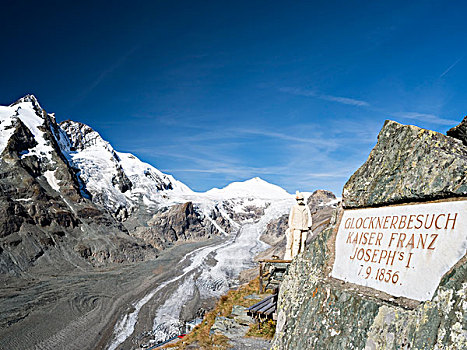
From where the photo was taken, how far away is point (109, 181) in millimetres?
116312

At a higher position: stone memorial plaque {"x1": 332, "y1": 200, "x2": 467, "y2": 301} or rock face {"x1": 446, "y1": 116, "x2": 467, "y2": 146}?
rock face {"x1": 446, "y1": 116, "x2": 467, "y2": 146}

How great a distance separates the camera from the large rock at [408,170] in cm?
302

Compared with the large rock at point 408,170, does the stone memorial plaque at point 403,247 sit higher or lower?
lower

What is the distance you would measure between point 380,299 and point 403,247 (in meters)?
0.54

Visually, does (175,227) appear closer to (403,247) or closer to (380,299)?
(380,299)

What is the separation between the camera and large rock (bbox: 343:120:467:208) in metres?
3.02

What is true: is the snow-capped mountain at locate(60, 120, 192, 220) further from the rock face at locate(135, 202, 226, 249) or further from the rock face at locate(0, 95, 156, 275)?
the rock face at locate(0, 95, 156, 275)

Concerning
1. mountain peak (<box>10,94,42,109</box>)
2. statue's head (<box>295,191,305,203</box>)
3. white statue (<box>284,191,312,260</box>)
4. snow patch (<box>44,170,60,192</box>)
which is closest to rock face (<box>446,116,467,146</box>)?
statue's head (<box>295,191,305,203</box>)

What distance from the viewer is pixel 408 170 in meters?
3.48

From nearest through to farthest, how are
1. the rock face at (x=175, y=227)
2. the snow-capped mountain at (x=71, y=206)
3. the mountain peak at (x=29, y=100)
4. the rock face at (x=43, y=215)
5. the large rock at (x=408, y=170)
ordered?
the large rock at (x=408, y=170) < the rock face at (x=43, y=215) < the snow-capped mountain at (x=71, y=206) < the rock face at (x=175, y=227) < the mountain peak at (x=29, y=100)

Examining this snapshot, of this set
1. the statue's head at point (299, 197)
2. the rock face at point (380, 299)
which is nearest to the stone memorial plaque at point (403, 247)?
the rock face at point (380, 299)

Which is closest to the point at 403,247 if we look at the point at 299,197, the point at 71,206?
the point at 299,197

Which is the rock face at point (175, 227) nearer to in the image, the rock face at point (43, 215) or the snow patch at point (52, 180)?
the rock face at point (43, 215)

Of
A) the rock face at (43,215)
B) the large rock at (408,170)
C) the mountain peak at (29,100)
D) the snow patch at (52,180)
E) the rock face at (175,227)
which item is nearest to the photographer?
the large rock at (408,170)
